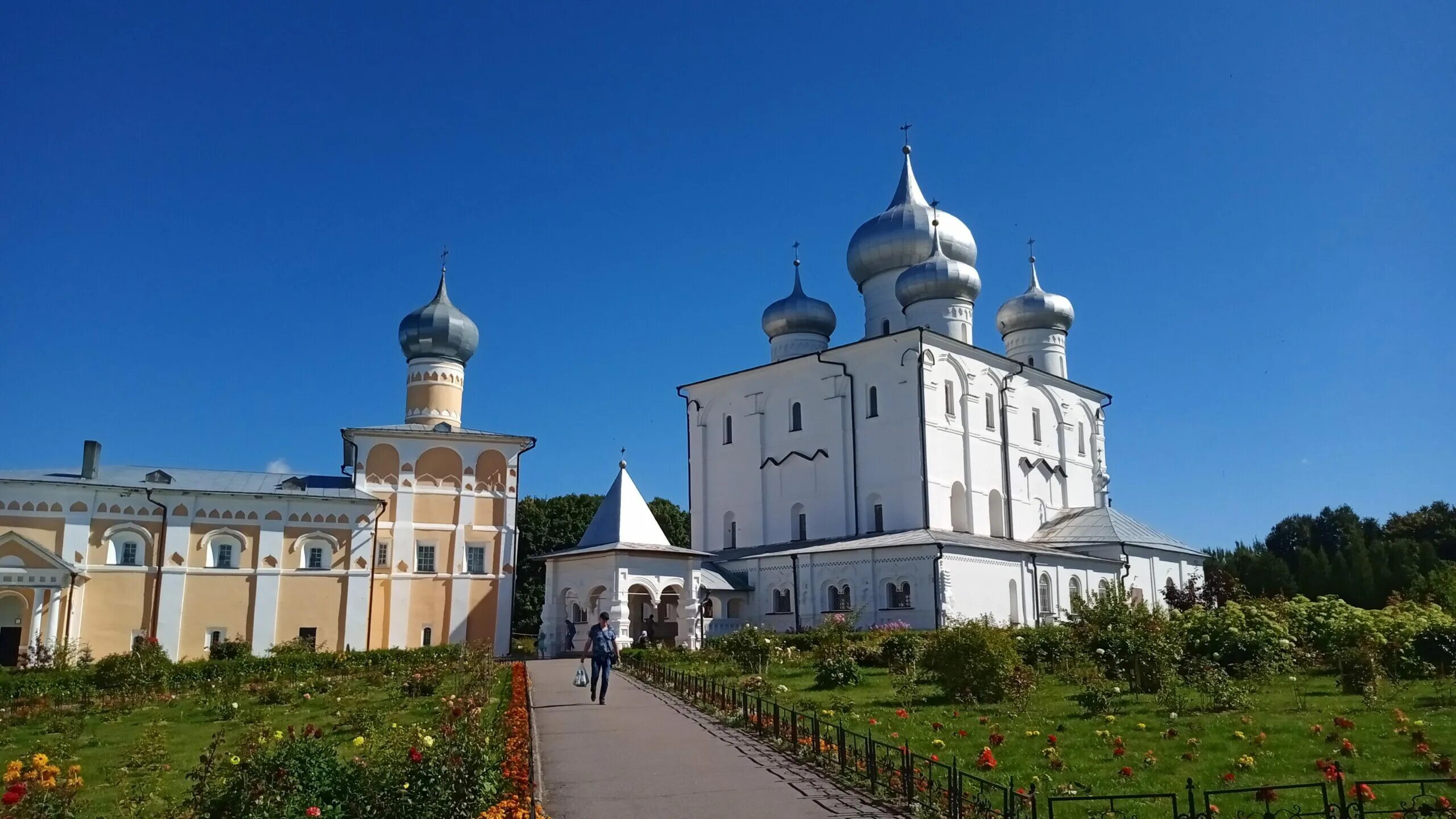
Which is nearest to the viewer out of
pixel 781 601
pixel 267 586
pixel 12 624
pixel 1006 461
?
pixel 12 624

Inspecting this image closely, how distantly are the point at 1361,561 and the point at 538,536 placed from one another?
34063 mm

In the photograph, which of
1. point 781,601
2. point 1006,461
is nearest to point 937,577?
point 781,601

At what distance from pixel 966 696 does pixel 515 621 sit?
32577 mm

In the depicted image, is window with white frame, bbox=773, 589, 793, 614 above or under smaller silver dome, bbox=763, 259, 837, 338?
under

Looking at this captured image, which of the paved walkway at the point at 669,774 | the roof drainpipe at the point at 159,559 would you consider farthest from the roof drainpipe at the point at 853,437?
the paved walkway at the point at 669,774

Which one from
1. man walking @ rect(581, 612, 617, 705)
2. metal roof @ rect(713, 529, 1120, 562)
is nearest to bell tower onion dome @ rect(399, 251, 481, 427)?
metal roof @ rect(713, 529, 1120, 562)

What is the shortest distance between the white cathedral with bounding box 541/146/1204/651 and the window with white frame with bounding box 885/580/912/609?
4 centimetres

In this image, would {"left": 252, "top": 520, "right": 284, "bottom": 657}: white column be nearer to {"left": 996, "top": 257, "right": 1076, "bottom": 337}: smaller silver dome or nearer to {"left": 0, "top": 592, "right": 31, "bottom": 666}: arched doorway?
{"left": 0, "top": 592, "right": 31, "bottom": 666}: arched doorway

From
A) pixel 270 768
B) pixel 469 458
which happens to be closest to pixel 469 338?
pixel 469 458

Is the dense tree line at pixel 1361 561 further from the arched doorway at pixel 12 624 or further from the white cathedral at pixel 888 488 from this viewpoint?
the arched doorway at pixel 12 624

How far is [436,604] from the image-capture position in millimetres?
28938

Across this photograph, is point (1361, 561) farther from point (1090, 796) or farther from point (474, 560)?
point (1090, 796)

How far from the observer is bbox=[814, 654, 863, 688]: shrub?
1595 centimetres

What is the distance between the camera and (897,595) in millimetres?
28797
